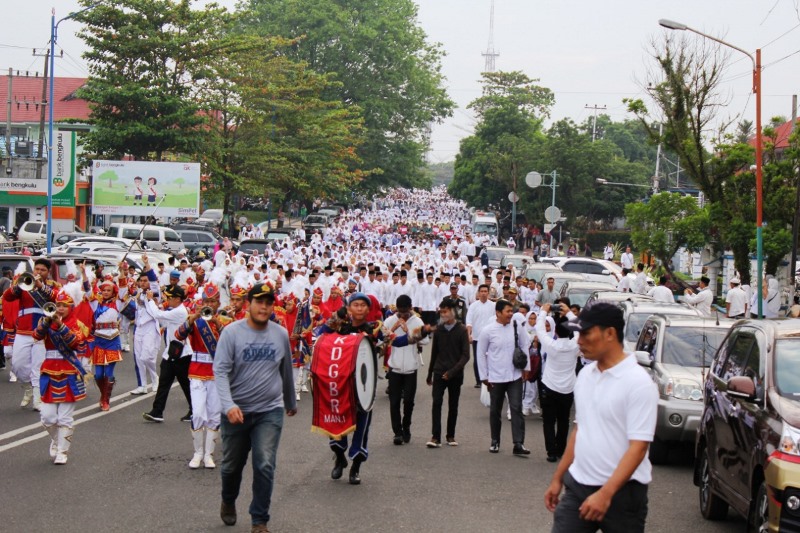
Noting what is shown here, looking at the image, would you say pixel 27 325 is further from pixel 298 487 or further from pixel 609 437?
pixel 609 437

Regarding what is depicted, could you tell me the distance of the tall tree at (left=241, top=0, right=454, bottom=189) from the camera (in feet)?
253

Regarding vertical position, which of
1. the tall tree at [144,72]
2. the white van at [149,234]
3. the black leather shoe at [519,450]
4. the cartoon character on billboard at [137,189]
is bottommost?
the black leather shoe at [519,450]

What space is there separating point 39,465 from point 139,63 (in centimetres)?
4066

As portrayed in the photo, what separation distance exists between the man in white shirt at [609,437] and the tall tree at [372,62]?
71.8m

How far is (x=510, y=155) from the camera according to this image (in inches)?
2913

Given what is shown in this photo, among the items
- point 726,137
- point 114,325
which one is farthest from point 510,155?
point 114,325

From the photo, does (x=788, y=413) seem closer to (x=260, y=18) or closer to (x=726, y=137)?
(x=726, y=137)

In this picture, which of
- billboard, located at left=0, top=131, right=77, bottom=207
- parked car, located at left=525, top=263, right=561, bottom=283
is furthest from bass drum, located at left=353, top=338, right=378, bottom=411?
billboard, located at left=0, top=131, right=77, bottom=207

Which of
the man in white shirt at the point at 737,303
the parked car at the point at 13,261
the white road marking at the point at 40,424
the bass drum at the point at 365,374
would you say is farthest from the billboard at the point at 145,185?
the bass drum at the point at 365,374

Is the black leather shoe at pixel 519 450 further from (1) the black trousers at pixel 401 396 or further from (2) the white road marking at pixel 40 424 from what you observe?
(2) the white road marking at pixel 40 424

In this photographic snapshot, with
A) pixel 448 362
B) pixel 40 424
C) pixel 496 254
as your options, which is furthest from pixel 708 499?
pixel 496 254

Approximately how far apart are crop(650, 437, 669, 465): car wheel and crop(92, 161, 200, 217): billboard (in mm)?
38399

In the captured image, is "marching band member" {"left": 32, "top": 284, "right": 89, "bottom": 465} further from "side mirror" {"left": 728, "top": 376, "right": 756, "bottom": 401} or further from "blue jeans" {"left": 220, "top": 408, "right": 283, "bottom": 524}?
"side mirror" {"left": 728, "top": 376, "right": 756, "bottom": 401}

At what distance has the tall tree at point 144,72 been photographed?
47.3 metres
